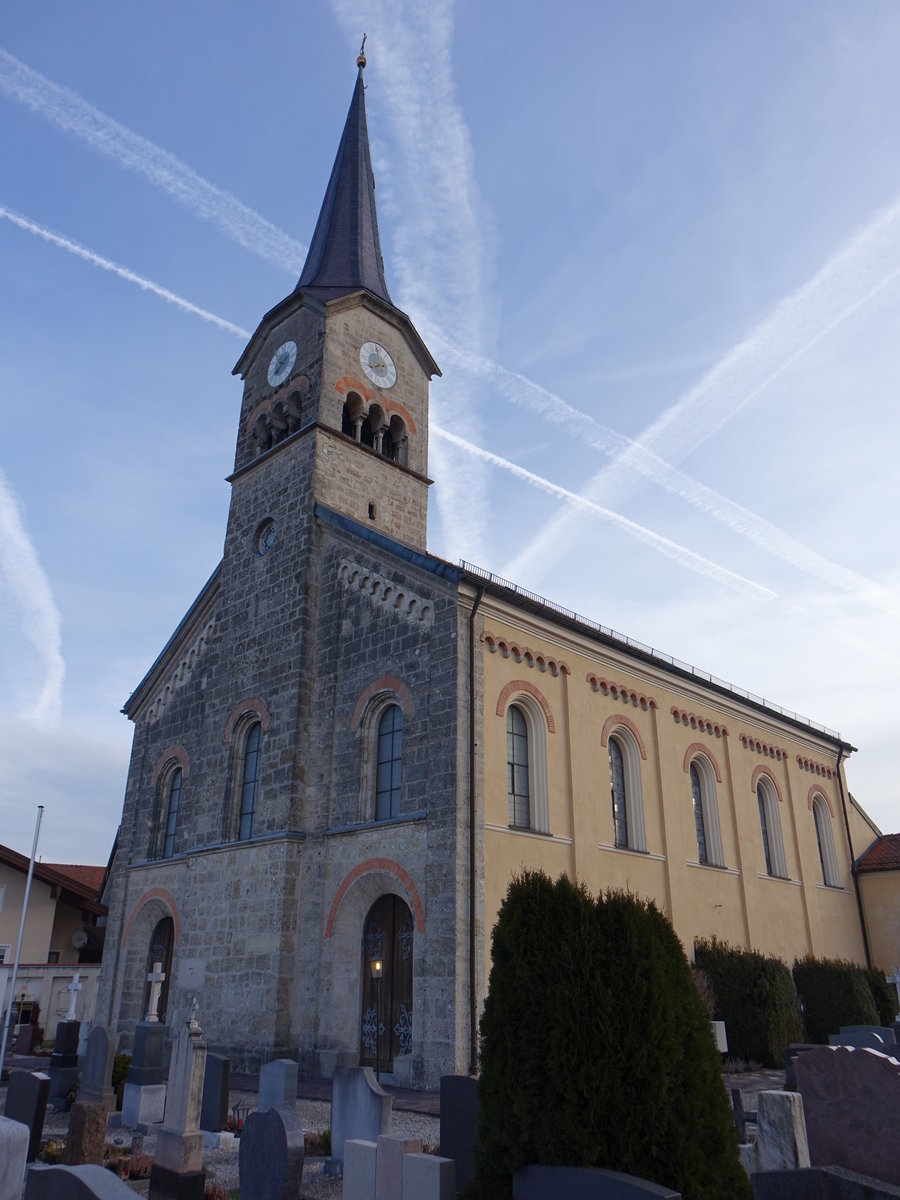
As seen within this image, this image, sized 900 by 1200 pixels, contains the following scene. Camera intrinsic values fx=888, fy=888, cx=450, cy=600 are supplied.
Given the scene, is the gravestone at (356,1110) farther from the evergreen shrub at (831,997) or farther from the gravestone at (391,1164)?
the evergreen shrub at (831,997)

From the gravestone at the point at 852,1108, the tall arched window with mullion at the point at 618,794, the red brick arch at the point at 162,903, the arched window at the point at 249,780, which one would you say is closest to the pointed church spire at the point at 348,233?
the arched window at the point at 249,780

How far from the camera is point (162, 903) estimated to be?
22.0 metres

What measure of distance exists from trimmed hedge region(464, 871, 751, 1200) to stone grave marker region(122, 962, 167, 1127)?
7583 millimetres

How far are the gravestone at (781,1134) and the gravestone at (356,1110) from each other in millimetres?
4088

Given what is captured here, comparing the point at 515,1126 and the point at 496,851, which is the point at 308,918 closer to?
the point at 496,851

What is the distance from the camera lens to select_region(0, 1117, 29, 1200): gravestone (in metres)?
3.88

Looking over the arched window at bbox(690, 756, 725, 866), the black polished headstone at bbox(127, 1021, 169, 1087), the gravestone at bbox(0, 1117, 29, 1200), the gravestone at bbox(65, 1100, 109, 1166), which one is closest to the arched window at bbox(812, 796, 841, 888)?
the arched window at bbox(690, 756, 725, 866)

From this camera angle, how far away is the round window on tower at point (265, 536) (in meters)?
22.2

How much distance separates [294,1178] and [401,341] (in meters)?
21.2

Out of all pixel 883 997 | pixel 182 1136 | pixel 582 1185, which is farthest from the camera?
pixel 883 997

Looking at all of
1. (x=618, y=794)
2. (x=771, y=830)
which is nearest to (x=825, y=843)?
(x=771, y=830)

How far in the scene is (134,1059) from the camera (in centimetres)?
1245

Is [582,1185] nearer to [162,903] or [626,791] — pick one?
[626,791]

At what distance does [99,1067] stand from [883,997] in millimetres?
20148
